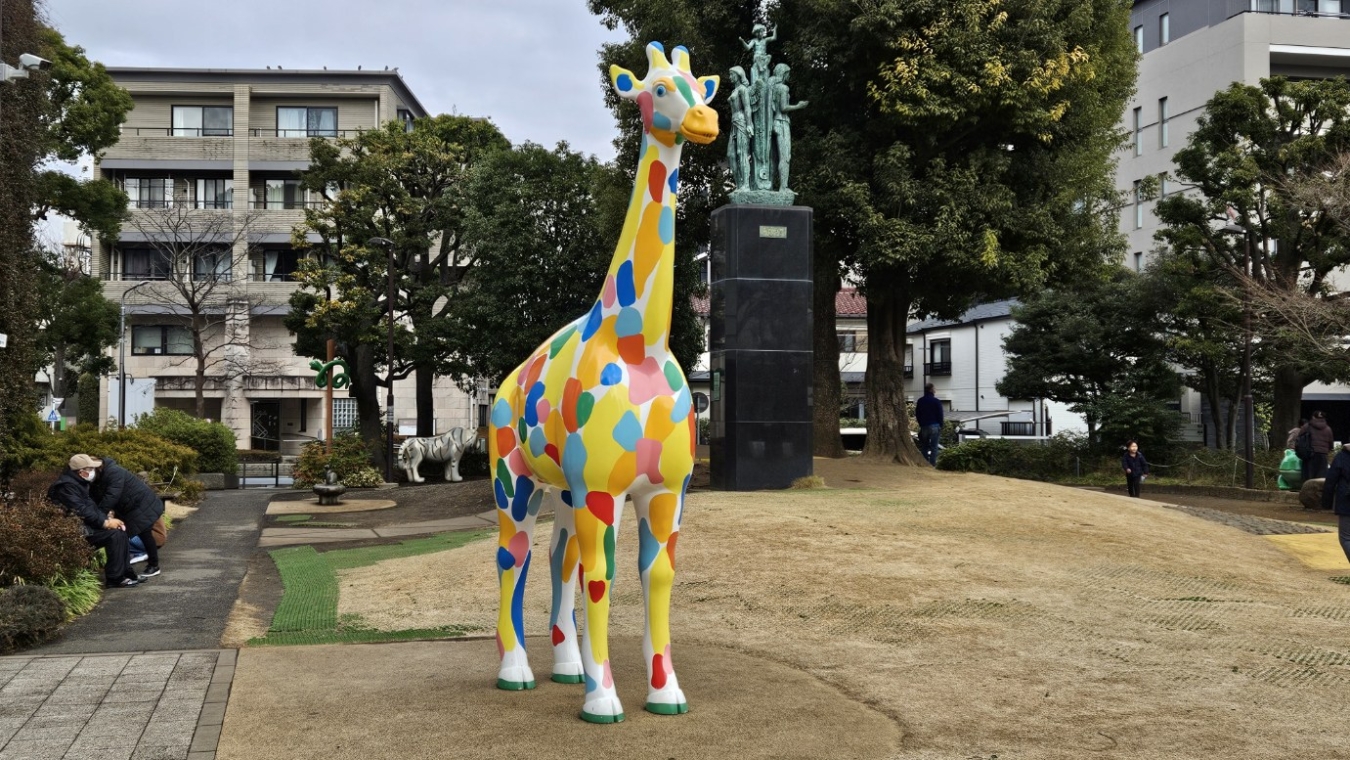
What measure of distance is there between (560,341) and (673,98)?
5.64 feet

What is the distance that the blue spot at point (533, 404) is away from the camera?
7.48 meters

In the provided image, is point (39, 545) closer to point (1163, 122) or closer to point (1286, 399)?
point (1286, 399)

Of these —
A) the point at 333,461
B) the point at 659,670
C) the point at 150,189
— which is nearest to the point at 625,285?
the point at 659,670

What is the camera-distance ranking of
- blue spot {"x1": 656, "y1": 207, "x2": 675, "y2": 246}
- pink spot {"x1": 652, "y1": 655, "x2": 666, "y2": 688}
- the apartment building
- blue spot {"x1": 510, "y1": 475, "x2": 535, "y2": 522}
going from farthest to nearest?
the apartment building, blue spot {"x1": 510, "y1": 475, "x2": 535, "y2": 522}, blue spot {"x1": 656, "y1": 207, "x2": 675, "y2": 246}, pink spot {"x1": 652, "y1": 655, "x2": 666, "y2": 688}

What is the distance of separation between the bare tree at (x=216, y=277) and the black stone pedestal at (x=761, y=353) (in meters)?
33.0

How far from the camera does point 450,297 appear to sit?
37.7m

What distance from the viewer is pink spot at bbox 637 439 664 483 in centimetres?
696

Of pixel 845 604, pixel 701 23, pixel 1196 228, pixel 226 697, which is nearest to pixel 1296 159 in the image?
pixel 1196 228

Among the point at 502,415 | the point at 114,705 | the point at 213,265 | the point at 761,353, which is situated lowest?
the point at 114,705

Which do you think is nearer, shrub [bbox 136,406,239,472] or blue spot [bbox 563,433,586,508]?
blue spot [bbox 563,433,586,508]

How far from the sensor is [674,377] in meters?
7.21

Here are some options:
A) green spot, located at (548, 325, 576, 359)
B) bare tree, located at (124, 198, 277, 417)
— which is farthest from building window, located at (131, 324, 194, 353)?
green spot, located at (548, 325, 576, 359)

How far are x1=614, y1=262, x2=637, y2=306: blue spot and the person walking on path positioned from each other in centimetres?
1870

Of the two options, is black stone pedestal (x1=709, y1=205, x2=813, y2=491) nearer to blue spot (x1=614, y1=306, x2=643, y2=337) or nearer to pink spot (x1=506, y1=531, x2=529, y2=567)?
pink spot (x1=506, y1=531, x2=529, y2=567)
